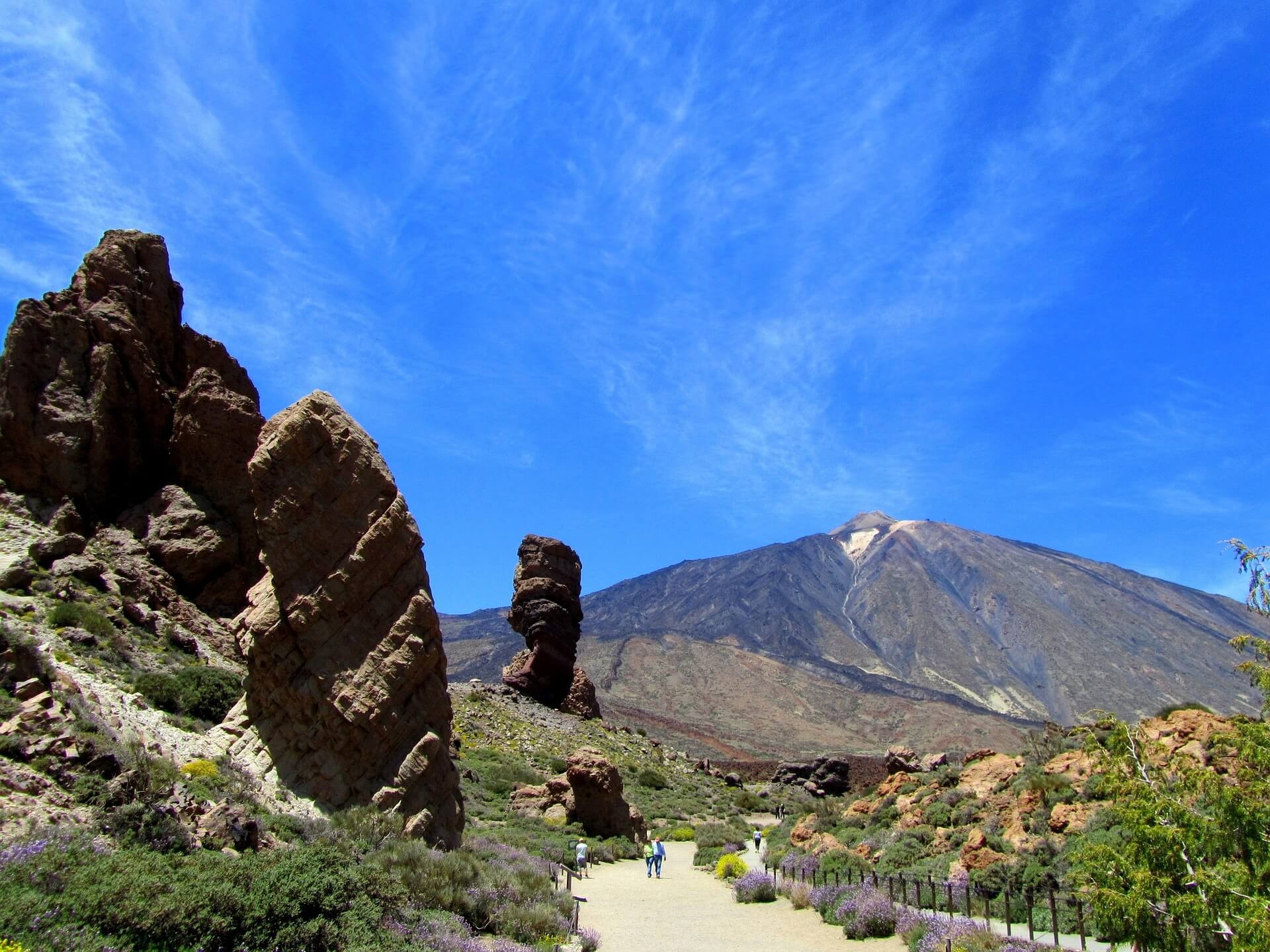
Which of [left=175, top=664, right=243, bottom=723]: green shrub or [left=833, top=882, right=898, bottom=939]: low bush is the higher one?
[left=175, top=664, right=243, bottom=723]: green shrub

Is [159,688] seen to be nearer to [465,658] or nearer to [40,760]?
[40,760]

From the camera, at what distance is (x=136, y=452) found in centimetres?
2142

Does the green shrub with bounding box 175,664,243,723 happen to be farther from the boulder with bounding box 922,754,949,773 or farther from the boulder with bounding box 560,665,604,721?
the boulder with bounding box 560,665,604,721

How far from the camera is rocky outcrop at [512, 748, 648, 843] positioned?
82.2 feet

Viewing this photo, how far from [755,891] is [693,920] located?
8.96 ft

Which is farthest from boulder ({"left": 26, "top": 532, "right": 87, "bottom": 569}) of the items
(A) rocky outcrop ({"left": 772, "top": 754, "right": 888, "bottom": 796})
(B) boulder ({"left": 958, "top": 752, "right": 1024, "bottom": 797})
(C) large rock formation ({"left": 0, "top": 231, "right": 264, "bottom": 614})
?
(A) rocky outcrop ({"left": 772, "top": 754, "right": 888, "bottom": 796})

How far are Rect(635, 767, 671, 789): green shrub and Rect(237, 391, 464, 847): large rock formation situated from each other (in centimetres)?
2749

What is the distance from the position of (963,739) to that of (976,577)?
10010 centimetres

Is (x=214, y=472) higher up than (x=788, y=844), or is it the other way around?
(x=214, y=472)

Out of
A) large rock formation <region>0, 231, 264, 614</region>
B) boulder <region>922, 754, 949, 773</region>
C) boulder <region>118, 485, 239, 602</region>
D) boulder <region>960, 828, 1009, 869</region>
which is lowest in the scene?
boulder <region>960, 828, 1009, 869</region>

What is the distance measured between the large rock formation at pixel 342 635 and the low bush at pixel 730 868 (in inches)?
370

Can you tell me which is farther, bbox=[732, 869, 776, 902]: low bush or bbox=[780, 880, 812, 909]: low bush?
bbox=[732, 869, 776, 902]: low bush

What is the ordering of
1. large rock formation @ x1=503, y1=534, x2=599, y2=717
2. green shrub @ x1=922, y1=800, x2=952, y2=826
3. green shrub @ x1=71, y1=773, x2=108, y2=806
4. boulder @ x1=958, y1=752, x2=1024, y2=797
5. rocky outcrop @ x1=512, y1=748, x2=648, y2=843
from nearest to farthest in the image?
green shrub @ x1=71, y1=773, x2=108, y2=806, green shrub @ x1=922, y1=800, x2=952, y2=826, boulder @ x1=958, y1=752, x2=1024, y2=797, rocky outcrop @ x1=512, y1=748, x2=648, y2=843, large rock formation @ x1=503, y1=534, x2=599, y2=717

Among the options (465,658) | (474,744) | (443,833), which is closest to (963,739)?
(474,744)
